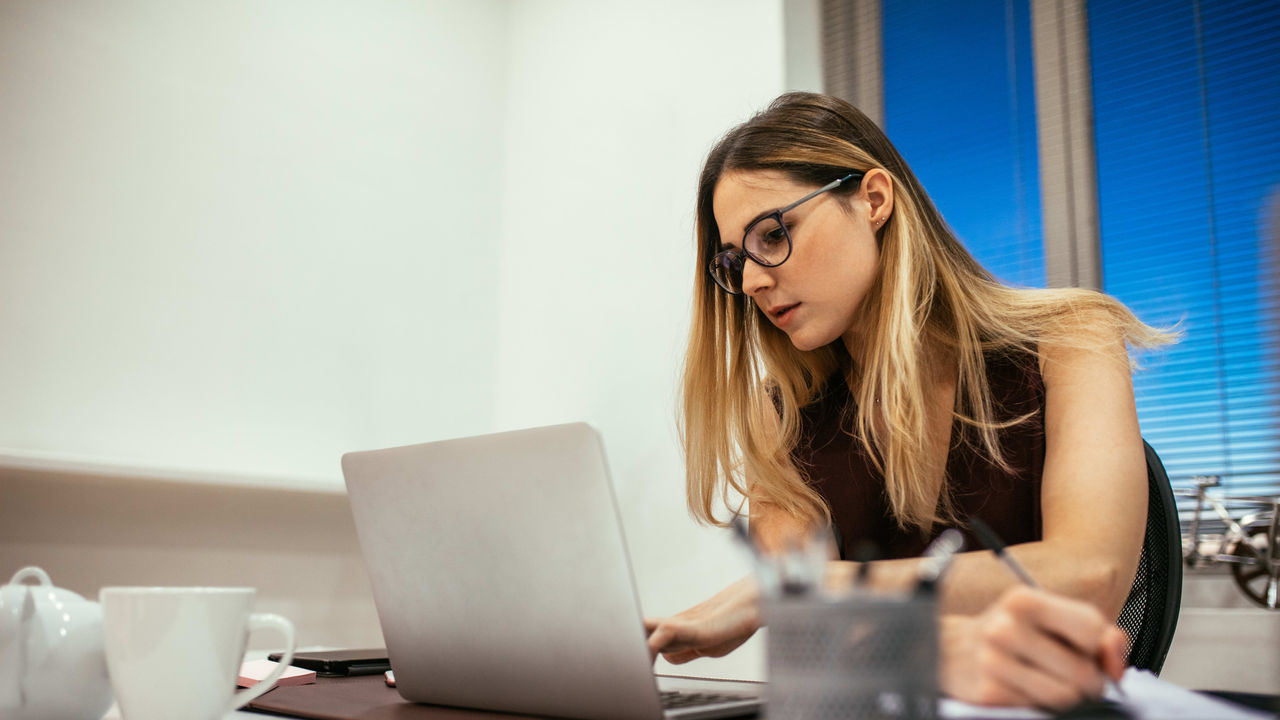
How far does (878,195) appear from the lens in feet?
4.21

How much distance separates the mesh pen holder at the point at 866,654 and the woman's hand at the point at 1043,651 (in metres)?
0.06

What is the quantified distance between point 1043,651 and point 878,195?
89 cm

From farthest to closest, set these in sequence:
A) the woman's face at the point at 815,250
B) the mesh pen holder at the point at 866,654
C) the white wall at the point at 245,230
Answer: the white wall at the point at 245,230 < the woman's face at the point at 815,250 < the mesh pen holder at the point at 866,654

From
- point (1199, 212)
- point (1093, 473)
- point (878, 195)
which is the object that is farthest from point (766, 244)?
point (1199, 212)

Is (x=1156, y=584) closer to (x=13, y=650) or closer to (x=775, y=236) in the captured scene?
(x=775, y=236)

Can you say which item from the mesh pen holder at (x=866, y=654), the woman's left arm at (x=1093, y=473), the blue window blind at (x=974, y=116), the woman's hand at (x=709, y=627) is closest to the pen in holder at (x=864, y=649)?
the mesh pen holder at (x=866, y=654)

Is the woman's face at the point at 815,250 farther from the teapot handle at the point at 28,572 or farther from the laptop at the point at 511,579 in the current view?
the teapot handle at the point at 28,572

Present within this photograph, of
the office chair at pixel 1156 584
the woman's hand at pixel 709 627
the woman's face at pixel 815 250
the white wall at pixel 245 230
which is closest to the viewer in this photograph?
the woman's hand at pixel 709 627

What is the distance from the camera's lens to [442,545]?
762 mm

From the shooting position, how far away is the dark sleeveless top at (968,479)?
46.8 inches

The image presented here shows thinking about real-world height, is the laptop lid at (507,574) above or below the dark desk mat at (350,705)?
above

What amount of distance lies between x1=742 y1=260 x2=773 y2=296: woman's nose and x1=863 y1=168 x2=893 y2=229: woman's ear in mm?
160

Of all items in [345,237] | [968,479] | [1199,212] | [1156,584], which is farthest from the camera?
[345,237]

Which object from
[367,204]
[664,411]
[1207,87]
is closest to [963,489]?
[664,411]
